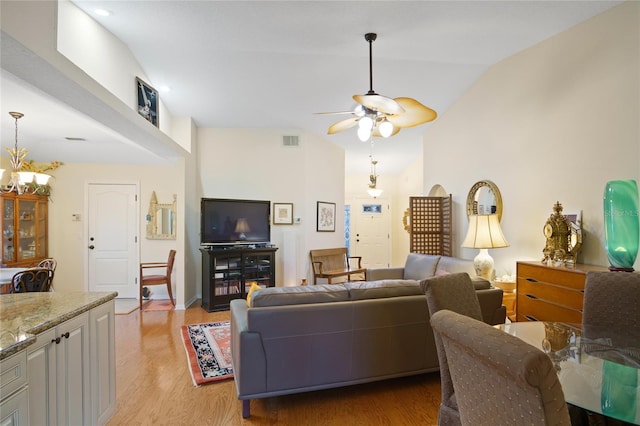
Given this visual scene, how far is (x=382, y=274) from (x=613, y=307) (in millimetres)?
3518

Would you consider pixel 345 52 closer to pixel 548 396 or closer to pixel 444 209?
pixel 444 209

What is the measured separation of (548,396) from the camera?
2.48 feet

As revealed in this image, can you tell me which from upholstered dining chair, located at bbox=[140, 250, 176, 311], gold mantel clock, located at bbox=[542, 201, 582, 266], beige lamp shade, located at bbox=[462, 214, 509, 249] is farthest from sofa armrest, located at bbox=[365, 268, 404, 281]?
upholstered dining chair, located at bbox=[140, 250, 176, 311]

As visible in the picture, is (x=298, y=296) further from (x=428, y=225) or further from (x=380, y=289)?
(x=428, y=225)

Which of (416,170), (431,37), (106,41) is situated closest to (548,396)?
(431,37)

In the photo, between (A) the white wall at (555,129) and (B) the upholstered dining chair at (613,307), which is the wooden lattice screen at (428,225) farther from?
(B) the upholstered dining chair at (613,307)

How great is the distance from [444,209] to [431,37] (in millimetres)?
3030

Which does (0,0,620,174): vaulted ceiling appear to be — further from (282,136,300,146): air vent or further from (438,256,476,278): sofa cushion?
(438,256,476,278): sofa cushion

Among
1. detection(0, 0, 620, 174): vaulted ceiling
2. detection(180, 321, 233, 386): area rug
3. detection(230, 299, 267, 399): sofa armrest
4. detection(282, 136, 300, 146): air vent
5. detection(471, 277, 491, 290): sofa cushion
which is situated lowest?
detection(180, 321, 233, 386): area rug

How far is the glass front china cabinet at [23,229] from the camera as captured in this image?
5.05 metres

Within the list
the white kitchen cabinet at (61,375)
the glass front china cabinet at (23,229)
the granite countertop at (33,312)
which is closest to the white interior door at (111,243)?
the glass front china cabinet at (23,229)

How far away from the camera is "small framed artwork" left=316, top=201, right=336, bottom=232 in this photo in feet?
21.6

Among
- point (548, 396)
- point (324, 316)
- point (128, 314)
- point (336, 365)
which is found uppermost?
point (548, 396)

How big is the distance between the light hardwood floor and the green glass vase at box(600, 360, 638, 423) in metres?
1.11
